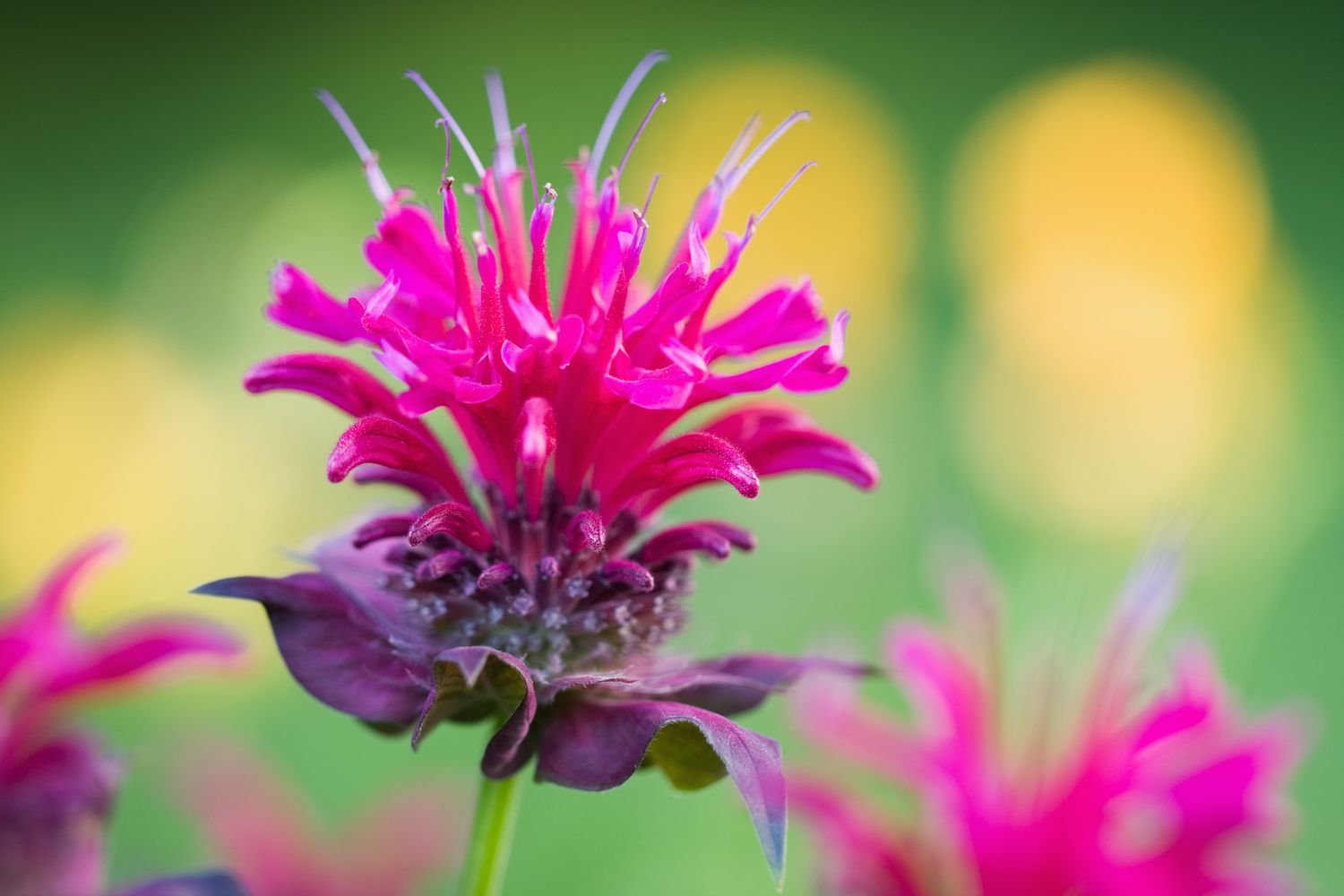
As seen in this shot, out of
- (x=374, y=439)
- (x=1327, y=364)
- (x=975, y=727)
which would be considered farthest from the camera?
(x=1327, y=364)

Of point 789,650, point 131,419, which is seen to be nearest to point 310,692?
point 789,650

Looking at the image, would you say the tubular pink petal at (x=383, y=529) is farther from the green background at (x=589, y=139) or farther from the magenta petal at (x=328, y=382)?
the green background at (x=589, y=139)

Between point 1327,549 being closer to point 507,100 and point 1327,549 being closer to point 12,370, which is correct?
point 507,100

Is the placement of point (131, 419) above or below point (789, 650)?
above

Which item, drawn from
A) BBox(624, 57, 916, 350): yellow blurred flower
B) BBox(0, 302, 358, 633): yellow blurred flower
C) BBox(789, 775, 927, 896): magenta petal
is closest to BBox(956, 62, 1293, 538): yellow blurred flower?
BBox(624, 57, 916, 350): yellow blurred flower

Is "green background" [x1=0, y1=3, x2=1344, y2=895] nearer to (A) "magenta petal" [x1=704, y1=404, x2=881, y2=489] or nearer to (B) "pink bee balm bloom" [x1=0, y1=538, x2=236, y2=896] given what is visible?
(B) "pink bee balm bloom" [x1=0, y1=538, x2=236, y2=896]

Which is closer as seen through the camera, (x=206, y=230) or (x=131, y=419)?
(x=131, y=419)
